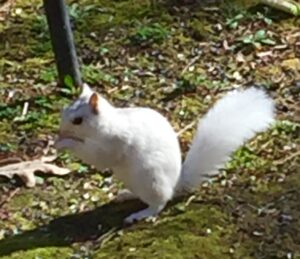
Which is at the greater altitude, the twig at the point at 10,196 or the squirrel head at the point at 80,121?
the squirrel head at the point at 80,121

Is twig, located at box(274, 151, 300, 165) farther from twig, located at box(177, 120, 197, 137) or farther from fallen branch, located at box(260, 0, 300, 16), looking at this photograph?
fallen branch, located at box(260, 0, 300, 16)

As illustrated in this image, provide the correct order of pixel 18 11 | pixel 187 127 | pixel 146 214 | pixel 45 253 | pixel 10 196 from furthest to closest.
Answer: pixel 18 11, pixel 187 127, pixel 10 196, pixel 146 214, pixel 45 253

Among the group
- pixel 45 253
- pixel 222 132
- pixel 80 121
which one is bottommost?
pixel 45 253

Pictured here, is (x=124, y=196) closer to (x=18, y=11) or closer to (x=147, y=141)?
(x=147, y=141)

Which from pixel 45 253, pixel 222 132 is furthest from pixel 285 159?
pixel 45 253

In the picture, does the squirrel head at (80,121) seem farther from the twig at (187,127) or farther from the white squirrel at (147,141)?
the twig at (187,127)

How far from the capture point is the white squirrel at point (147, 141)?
342cm

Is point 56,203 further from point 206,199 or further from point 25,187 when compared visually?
point 206,199

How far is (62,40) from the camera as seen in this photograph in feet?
14.3

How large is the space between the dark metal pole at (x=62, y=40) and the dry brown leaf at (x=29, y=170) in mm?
576

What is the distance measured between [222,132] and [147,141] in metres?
0.27

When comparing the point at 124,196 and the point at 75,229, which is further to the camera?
the point at 124,196

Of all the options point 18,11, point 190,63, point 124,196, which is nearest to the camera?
point 124,196

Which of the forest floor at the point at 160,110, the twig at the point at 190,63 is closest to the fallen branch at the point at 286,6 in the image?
the forest floor at the point at 160,110
